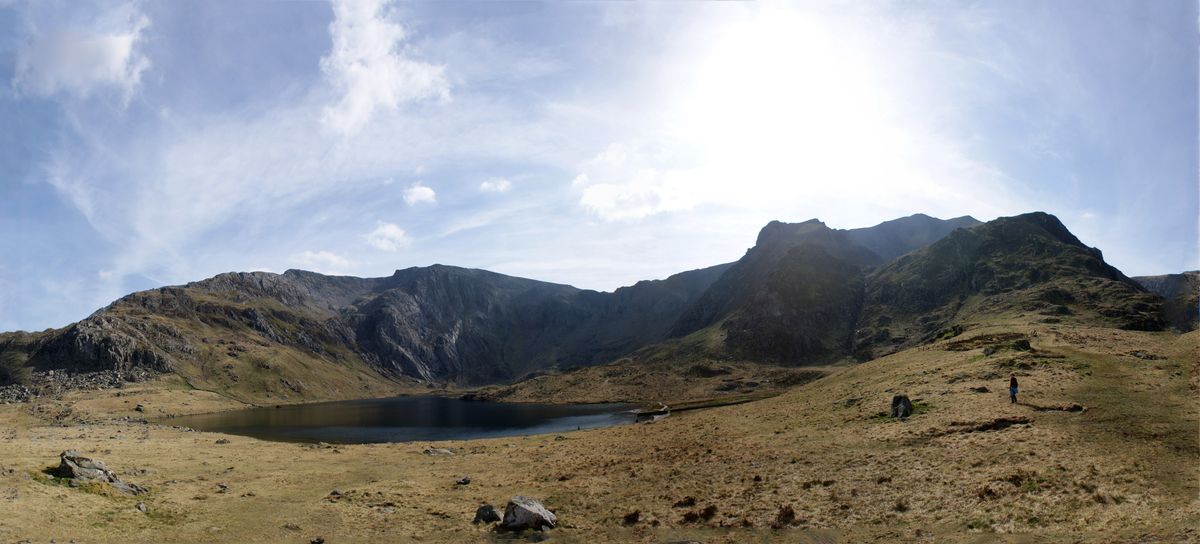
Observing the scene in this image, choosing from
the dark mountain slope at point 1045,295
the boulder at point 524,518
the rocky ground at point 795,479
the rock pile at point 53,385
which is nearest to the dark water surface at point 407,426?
the rocky ground at point 795,479

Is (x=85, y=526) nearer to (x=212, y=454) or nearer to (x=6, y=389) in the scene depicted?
(x=212, y=454)

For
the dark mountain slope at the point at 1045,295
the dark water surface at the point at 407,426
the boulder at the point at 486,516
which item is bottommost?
the dark water surface at the point at 407,426

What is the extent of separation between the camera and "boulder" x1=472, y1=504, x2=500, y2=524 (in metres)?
32.4

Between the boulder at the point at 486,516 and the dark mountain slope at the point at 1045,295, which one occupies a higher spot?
the dark mountain slope at the point at 1045,295

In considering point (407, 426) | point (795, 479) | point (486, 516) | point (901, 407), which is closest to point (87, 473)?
point (486, 516)

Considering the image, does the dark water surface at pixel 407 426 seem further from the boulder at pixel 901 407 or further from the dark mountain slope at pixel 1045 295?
the dark mountain slope at pixel 1045 295

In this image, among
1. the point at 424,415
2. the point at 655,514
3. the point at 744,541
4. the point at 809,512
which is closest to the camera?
the point at 744,541

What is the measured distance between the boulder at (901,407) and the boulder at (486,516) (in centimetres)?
3463

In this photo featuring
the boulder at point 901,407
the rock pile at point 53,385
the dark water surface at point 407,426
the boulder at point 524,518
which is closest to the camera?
the boulder at point 524,518

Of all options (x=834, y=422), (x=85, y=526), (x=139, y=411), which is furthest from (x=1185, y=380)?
(x=139, y=411)

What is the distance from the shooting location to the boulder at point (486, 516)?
1276 inches

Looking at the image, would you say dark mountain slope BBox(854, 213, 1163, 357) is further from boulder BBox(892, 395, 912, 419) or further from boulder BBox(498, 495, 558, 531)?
boulder BBox(498, 495, 558, 531)

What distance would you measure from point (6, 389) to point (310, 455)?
7793 inches

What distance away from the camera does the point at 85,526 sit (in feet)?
88.7
